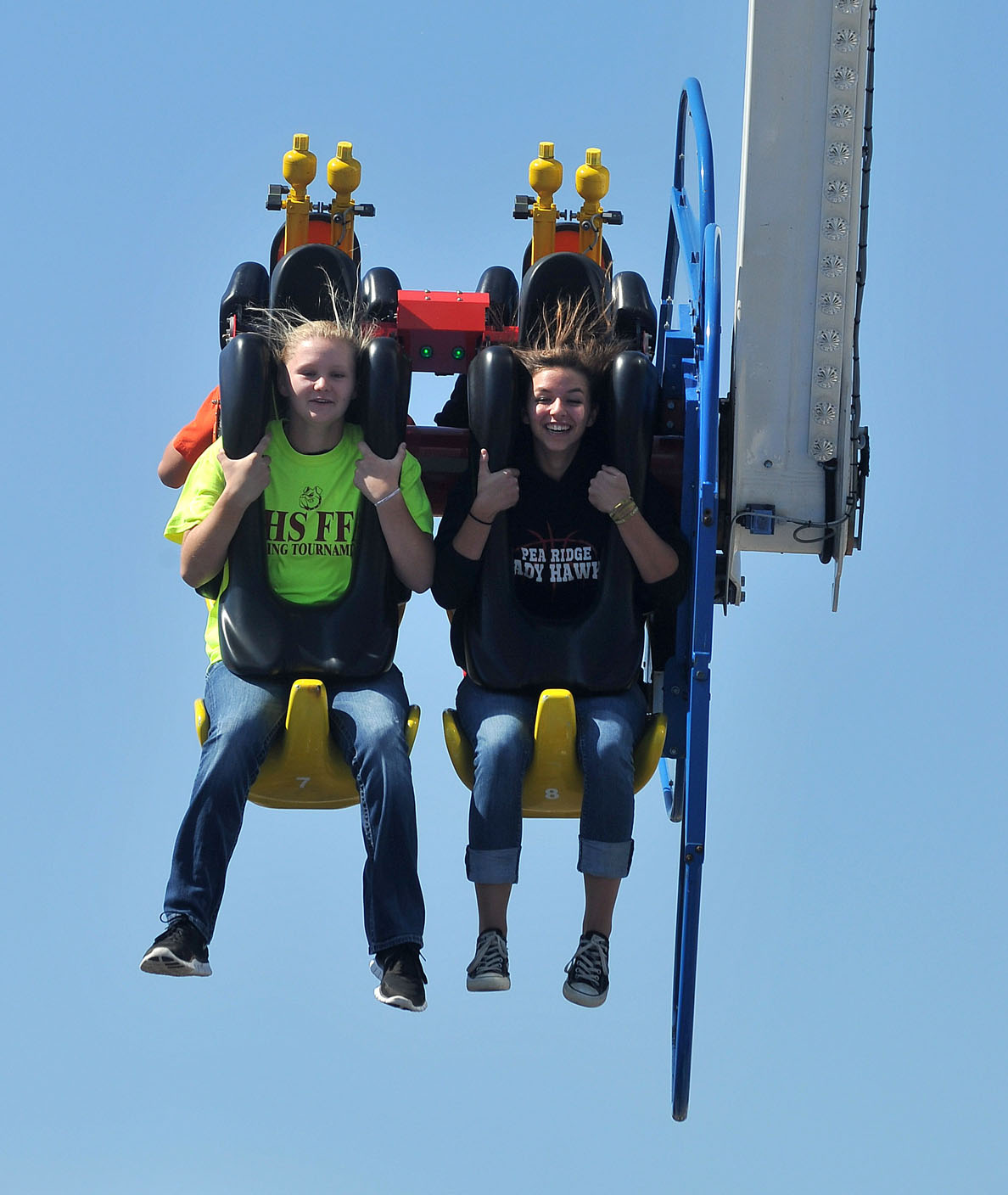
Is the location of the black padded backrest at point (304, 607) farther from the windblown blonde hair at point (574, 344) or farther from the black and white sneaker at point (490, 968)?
the black and white sneaker at point (490, 968)

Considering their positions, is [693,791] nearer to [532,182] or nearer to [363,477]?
[363,477]

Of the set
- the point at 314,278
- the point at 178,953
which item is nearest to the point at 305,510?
the point at 314,278

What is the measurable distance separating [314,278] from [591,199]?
52.0 inches

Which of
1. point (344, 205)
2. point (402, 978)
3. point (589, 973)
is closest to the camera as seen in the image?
point (402, 978)

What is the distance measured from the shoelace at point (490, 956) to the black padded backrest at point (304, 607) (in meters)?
1.01

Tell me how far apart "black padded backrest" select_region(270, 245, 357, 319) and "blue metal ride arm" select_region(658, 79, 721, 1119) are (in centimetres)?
124

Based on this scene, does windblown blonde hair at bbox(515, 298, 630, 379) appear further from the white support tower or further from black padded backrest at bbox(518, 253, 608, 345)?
the white support tower

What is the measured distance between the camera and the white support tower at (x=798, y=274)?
863cm

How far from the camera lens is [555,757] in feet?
28.0

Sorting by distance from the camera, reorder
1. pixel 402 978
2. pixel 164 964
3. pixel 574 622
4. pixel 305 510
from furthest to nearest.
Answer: pixel 574 622
pixel 305 510
pixel 402 978
pixel 164 964

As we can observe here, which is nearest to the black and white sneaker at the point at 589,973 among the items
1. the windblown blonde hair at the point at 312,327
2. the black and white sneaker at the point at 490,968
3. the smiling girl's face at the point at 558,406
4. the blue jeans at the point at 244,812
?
the black and white sneaker at the point at 490,968

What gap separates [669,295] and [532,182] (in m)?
0.86

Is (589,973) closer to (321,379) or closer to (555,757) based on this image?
(555,757)

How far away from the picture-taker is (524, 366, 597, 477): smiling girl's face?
8.67 meters
